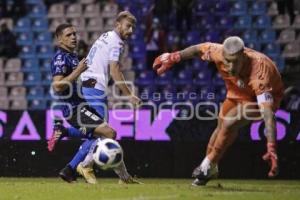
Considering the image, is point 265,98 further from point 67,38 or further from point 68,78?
point 67,38

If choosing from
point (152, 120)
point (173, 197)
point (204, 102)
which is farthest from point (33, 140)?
point (173, 197)

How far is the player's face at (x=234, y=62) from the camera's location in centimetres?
814

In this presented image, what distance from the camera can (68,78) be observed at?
902cm

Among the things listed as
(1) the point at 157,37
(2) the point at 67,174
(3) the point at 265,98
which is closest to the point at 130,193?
(3) the point at 265,98

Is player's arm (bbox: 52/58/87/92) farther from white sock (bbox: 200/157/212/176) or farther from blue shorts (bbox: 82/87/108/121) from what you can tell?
white sock (bbox: 200/157/212/176)

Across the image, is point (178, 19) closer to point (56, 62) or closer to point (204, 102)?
point (204, 102)

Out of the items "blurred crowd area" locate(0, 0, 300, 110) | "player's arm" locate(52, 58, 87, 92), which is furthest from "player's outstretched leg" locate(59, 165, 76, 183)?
"blurred crowd area" locate(0, 0, 300, 110)

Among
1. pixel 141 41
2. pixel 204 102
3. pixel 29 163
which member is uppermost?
pixel 141 41

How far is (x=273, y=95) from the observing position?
8.55 meters

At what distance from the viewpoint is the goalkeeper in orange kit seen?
8.08 m

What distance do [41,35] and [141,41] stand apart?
2606 mm

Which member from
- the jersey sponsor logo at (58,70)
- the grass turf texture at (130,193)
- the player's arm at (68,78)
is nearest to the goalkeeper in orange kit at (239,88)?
the grass turf texture at (130,193)

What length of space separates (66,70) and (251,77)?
2.34 meters

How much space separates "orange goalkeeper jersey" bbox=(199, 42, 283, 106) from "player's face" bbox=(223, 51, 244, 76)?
0.31 feet
